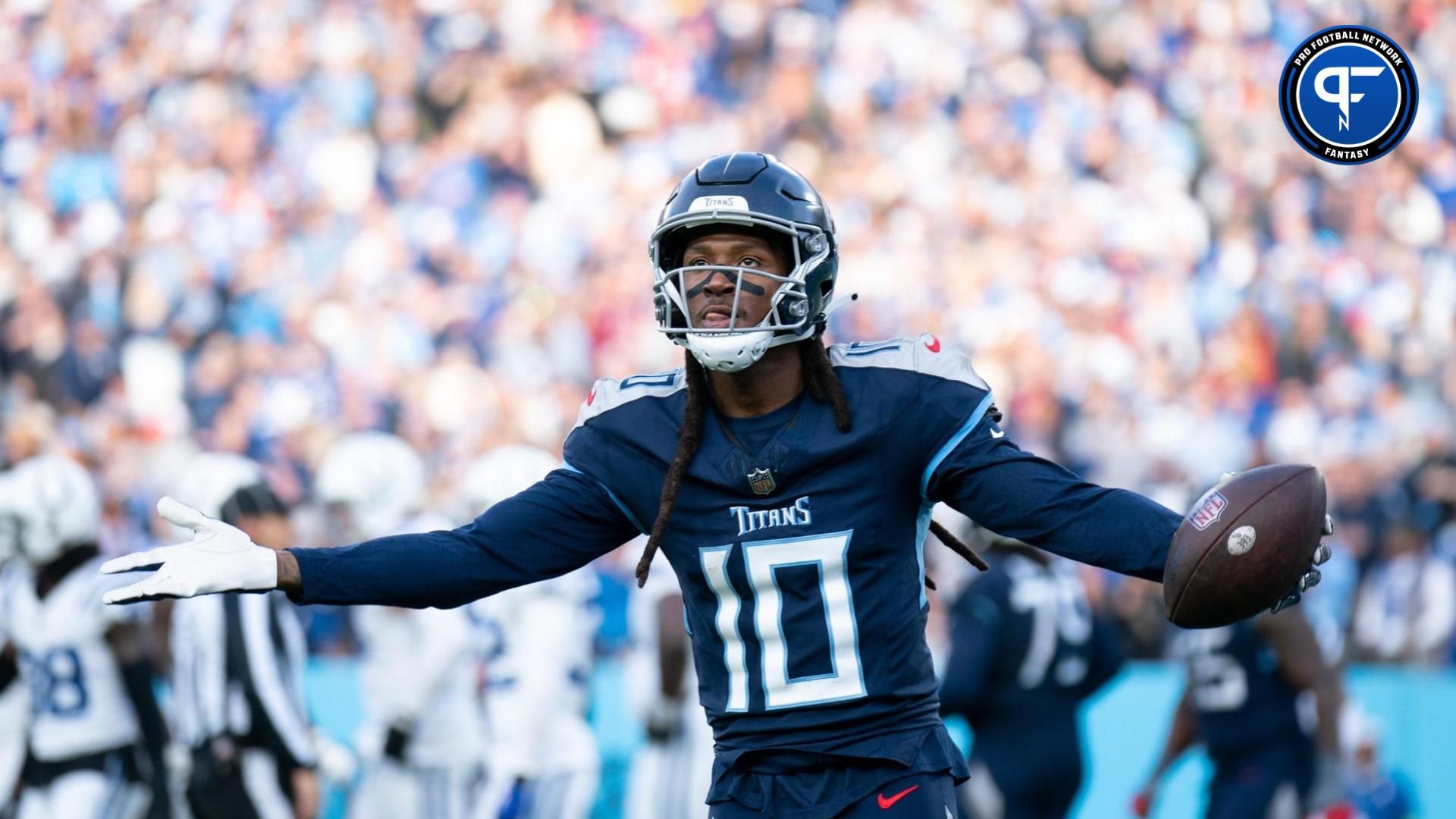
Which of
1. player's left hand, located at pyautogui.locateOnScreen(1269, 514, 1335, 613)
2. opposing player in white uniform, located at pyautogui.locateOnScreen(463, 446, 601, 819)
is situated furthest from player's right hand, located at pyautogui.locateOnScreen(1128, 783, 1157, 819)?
player's left hand, located at pyautogui.locateOnScreen(1269, 514, 1335, 613)

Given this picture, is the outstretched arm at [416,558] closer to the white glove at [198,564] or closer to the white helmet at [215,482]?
the white glove at [198,564]

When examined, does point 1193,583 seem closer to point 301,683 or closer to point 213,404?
point 301,683

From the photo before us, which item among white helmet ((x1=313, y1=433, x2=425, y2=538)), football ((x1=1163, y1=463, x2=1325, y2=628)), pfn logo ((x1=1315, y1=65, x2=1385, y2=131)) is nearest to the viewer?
→ football ((x1=1163, y1=463, x2=1325, y2=628))

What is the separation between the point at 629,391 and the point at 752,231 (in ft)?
1.36

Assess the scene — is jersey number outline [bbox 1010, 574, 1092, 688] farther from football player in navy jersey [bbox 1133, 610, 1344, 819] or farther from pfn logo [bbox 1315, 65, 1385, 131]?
pfn logo [bbox 1315, 65, 1385, 131]

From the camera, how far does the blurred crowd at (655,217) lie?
12.9m

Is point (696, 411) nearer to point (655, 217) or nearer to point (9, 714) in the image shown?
point (9, 714)

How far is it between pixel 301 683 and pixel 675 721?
5.93 feet

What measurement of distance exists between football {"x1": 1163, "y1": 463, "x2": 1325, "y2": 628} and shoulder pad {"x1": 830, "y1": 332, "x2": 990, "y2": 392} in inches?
21.7

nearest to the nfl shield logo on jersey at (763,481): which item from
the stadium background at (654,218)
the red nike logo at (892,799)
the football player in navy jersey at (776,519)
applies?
the football player in navy jersey at (776,519)

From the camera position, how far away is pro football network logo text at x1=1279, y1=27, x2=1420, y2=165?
6.97 metres

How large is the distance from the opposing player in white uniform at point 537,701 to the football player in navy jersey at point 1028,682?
146 cm

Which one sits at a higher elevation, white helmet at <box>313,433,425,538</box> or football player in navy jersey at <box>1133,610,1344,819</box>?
white helmet at <box>313,433,425,538</box>

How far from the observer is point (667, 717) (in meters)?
8.17
